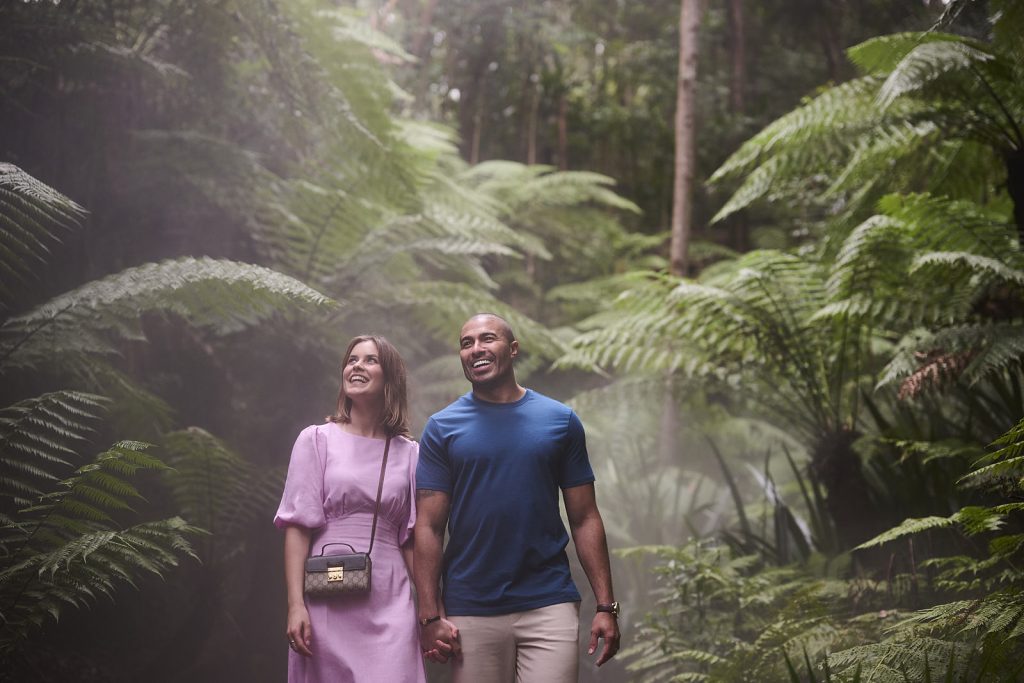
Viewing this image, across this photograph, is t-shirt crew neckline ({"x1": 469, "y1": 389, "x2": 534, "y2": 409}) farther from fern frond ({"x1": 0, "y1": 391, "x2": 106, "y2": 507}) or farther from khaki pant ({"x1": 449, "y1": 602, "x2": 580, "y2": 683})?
fern frond ({"x1": 0, "y1": 391, "x2": 106, "y2": 507})

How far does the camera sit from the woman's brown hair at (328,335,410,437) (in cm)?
229

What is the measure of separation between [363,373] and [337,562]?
53cm

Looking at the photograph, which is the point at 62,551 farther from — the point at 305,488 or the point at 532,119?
the point at 532,119

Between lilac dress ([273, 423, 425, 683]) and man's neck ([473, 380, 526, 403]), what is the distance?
0.28 meters

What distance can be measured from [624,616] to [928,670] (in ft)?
8.60

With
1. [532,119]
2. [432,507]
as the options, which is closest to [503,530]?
[432,507]

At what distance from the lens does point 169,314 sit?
4355 millimetres

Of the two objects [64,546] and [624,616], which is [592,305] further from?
[64,546]

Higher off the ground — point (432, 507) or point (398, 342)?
point (398, 342)

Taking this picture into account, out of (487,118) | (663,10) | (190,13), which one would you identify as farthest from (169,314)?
(663,10)

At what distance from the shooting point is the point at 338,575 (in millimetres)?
2023

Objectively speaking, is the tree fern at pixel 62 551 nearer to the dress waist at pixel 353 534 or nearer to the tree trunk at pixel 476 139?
the dress waist at pixel 353 534

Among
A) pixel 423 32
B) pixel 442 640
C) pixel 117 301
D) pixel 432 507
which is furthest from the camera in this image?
pixel 423 32

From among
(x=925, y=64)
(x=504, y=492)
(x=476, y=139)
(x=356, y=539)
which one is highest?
(x=476, y=139)
